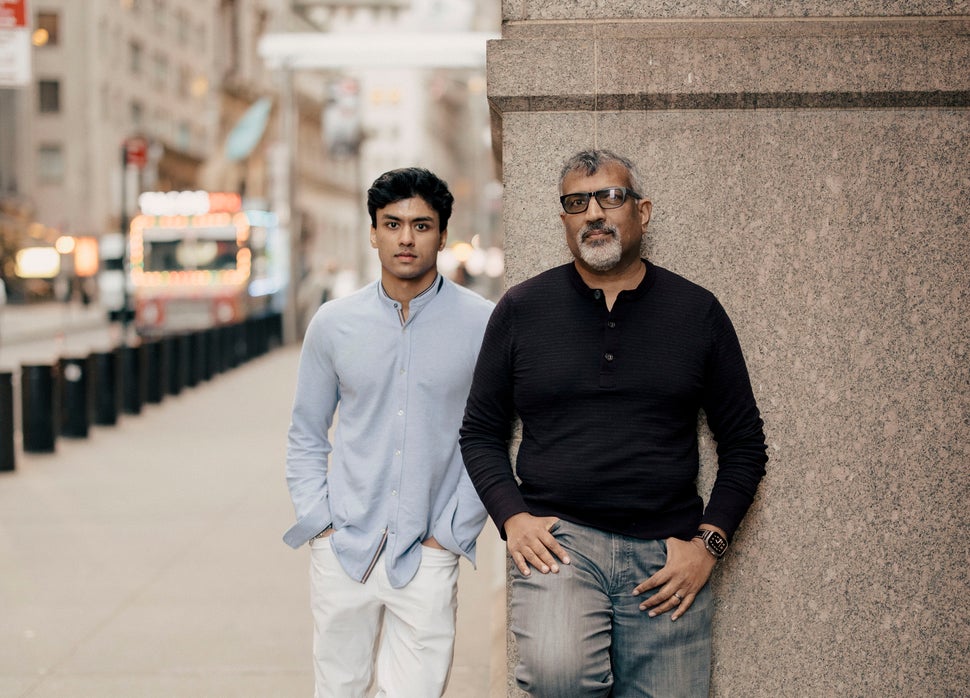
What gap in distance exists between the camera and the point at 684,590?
326 centimetres

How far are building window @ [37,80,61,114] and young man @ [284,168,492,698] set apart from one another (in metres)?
54.7

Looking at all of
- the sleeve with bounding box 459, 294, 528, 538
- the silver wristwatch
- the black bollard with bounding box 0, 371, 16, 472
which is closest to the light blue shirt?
the sleeve with bounding box 459, 294, 528, 538

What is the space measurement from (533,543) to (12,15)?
7853 millimetres

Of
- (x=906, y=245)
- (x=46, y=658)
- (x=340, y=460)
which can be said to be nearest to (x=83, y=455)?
(x=46, y=658)

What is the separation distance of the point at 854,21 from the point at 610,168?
1.21 meters

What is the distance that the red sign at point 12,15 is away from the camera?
9469 millimetres

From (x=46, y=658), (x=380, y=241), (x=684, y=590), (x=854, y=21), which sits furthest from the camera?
(x=46, y=658)

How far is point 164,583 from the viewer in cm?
721

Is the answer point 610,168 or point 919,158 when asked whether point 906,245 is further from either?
point 610,168

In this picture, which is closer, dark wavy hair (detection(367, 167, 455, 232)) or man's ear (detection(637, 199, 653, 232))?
man's ear (detection(637, 199, 653, 232))

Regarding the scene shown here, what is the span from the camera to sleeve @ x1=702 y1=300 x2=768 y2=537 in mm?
3336

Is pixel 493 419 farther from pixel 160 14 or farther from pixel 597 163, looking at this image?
pixel 160 14

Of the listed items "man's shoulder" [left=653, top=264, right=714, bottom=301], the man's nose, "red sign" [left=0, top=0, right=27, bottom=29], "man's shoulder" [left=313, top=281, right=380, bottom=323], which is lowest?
"man's shoulder" [left=313, top=281, right=380, bottom=323]

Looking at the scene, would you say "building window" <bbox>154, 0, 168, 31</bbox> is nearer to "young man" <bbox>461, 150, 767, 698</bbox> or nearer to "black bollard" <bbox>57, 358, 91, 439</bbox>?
"black bollard" <bbox>57, 358, 91, 439</bbox>
